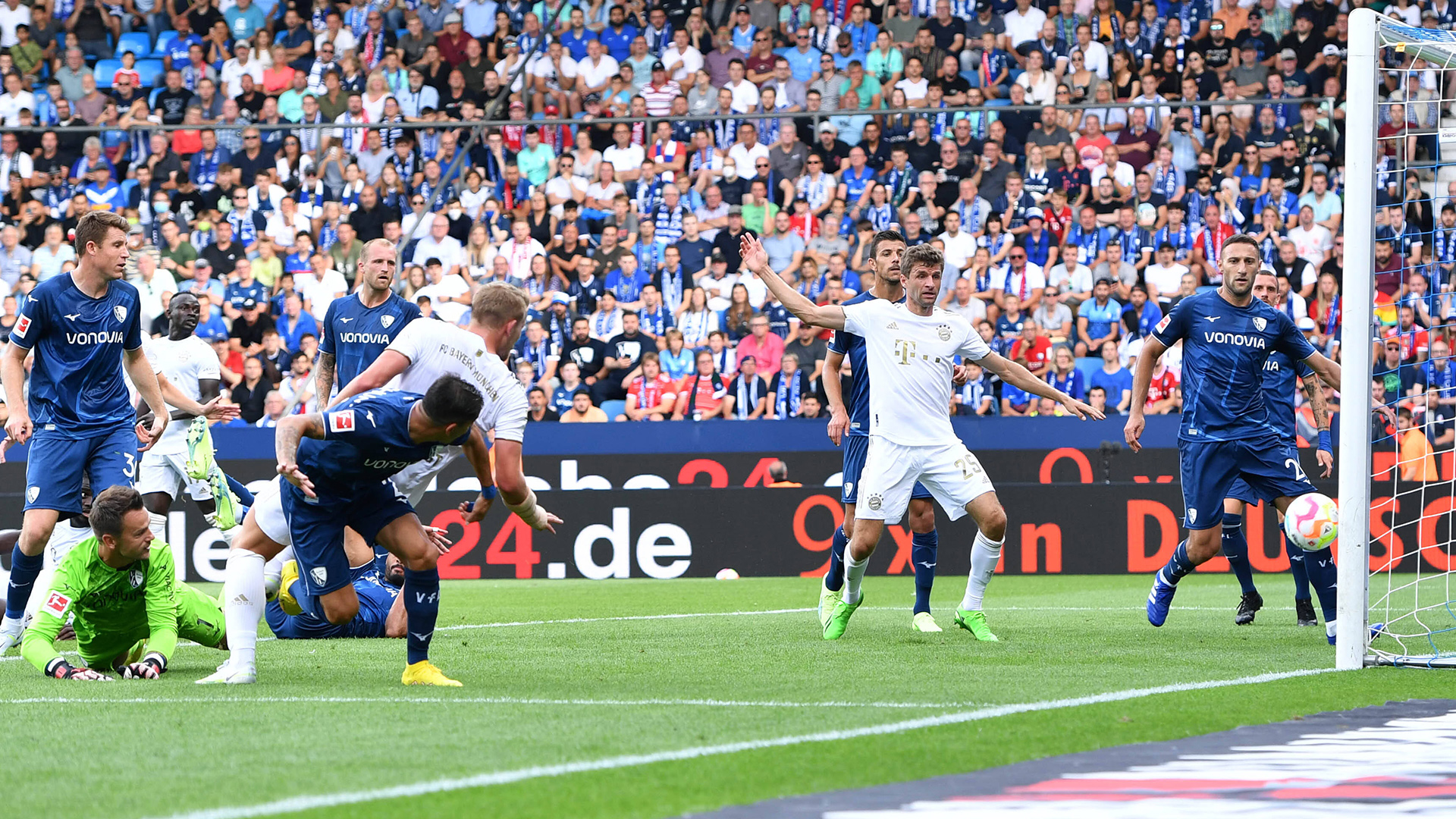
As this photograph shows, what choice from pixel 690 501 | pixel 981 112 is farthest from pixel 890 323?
pixel 981 112

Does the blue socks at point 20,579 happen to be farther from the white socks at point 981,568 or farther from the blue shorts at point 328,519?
the white socks at point 981,568

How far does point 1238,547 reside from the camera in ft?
38.3

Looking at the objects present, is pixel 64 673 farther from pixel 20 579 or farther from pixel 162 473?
pixel 162 473

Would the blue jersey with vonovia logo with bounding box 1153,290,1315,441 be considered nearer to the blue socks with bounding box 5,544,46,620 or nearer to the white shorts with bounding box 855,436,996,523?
the white shorts with bounding box 855,436,996,523

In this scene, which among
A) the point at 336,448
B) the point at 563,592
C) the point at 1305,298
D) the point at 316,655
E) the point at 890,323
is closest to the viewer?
the point at 336,448

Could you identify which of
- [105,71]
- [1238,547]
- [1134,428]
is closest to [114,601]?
[1134,428]

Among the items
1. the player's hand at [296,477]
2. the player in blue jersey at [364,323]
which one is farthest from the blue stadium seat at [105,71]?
the player's hand at [296,477]

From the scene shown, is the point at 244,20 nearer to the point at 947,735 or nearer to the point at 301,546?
the point at 301,546

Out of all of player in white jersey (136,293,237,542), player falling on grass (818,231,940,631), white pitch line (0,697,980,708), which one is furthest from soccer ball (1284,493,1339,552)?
player in white jersey (136,293,237,542)

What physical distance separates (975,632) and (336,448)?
13.7 ft

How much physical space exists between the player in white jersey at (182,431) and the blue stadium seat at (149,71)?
13257mm

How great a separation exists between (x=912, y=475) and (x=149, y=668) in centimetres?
413

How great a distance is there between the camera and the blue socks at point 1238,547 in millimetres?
11617

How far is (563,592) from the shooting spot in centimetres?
1623
